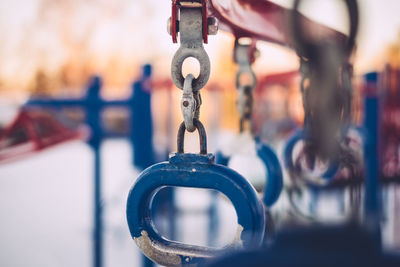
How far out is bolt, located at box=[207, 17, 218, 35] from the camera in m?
0.43

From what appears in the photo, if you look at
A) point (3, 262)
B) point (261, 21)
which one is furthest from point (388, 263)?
point (3, 262)

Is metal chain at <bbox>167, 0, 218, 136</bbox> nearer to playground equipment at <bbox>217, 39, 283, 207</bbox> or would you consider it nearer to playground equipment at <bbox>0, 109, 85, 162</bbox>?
playground equipment at <bbox>217, 39, 283, 207</bbox>

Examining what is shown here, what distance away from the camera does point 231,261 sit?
0.26 m

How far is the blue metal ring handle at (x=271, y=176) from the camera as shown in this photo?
27.0 inches

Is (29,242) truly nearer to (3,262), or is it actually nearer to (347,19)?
(3,262)

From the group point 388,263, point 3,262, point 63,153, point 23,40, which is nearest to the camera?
point 388,263

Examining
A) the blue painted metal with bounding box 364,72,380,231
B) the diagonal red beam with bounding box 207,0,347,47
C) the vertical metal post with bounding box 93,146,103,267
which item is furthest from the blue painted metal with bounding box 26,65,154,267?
the blue painted metal with bounding box 364,72,380,231

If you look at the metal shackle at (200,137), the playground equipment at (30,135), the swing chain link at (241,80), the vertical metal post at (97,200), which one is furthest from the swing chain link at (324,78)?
the vertical metal post at (97,200)

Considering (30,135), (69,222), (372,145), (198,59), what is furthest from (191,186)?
(69,222)

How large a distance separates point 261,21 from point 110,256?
1.95m

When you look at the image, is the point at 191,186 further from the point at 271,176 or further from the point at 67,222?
the point at 67,222

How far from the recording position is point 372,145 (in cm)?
214

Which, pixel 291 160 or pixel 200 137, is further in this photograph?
pixel 291 160

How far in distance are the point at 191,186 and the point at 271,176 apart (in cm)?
30
